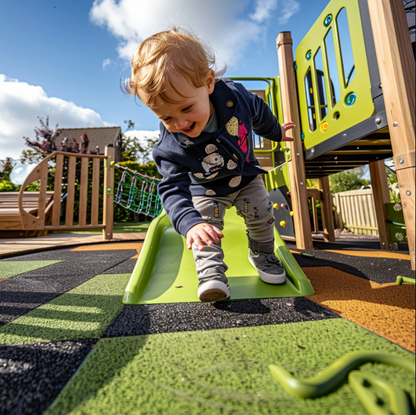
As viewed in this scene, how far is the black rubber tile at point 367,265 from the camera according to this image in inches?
48.6

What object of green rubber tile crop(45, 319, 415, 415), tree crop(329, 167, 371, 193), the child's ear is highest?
tree crop(329, 167, 371, 193)

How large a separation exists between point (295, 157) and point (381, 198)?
1.00 meters

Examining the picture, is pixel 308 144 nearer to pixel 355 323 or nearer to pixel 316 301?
pixel 316 301

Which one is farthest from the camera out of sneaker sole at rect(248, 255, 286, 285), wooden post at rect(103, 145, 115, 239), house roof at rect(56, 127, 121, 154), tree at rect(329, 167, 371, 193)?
house roof at rect(56, 127, 121, 154)

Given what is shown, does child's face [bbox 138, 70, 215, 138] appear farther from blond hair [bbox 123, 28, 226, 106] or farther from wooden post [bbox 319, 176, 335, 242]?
wooden post [bbox 319, 176, 335, 242]

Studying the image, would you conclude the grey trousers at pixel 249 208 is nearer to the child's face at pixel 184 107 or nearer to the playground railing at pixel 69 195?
the child's face at pixel 184 107

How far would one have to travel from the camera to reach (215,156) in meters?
1.07

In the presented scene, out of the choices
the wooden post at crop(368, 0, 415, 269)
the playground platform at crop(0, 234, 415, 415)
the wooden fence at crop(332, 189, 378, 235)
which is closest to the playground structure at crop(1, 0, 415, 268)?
the wooden post at crop(368, 0, 415, 269)

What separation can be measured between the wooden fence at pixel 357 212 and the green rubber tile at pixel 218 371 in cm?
529

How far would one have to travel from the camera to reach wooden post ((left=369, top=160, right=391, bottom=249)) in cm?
247

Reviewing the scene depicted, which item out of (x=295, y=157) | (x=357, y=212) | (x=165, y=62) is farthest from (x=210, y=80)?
(x=357, y=212)

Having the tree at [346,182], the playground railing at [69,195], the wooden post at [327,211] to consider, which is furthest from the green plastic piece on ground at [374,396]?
the tree at [346,182]

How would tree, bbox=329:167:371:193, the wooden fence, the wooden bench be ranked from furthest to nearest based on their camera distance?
1. tree, bbox=329:167:371:193
2. the wooden fence
3. the wooden bench

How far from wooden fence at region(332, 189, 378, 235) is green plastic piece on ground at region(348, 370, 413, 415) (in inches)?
214
